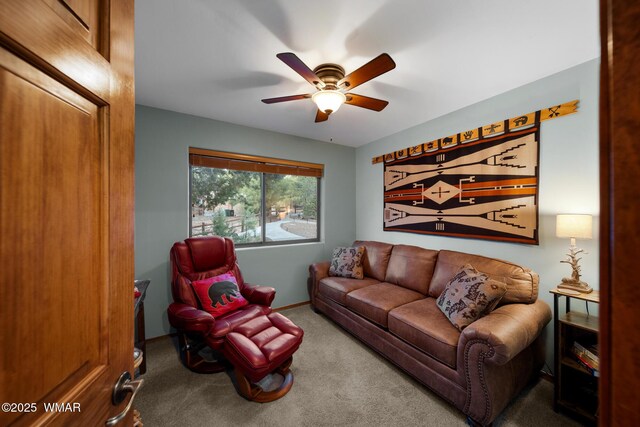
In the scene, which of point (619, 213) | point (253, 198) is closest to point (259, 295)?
point (253, 198)

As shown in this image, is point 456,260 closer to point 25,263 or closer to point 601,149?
point 601,149

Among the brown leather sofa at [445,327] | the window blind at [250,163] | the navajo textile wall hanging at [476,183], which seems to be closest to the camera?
the brown leather sofa at [445,327]

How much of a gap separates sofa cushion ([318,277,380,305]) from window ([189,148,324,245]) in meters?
0.93

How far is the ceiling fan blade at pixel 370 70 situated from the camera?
141cm

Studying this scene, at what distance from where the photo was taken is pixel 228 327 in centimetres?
193

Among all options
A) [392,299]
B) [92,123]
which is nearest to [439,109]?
[392,299]

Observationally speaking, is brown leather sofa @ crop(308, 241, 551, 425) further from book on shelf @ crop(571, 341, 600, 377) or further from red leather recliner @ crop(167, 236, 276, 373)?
red leather recliner @ crop(167, 236, 276, 373)

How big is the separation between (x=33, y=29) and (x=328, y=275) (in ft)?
10.4

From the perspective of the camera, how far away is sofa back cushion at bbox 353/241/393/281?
3.11 metres

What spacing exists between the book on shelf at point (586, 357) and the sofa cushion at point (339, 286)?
170cm

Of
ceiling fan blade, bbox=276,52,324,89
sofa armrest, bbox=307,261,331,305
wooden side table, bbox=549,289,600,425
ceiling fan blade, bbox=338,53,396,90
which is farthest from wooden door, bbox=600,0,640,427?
sofa armrest, bbox=307,261,331,305

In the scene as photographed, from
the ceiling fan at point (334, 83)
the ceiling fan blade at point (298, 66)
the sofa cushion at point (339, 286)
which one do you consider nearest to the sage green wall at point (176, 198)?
the sofa cushion at point (339, 286)

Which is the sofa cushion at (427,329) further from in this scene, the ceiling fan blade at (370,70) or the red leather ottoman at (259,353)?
the ceiling fan blade at (370,70)

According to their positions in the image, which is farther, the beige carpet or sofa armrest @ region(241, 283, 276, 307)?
sofa armrest @ region(241, 283, 276, 307)
